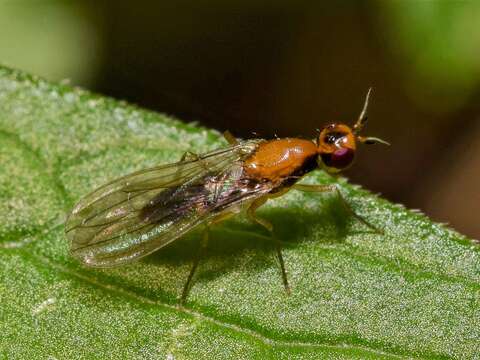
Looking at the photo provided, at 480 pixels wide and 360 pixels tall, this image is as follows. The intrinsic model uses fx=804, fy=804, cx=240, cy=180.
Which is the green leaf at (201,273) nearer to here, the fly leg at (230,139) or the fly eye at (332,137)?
the fly leg at (230,139)

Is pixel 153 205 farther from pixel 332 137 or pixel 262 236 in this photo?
pixel 332 137

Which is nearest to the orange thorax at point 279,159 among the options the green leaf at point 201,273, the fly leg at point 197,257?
the green leaf at point 201,273

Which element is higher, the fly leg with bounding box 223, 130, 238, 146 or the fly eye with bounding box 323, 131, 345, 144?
the fly eye with bounding box 323, 131, 345, 144

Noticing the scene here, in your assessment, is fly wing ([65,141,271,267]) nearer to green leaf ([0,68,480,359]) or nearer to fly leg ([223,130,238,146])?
fly leg ([223,130,238,146])

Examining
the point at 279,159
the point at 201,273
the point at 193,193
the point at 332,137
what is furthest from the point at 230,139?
the point at 201,273

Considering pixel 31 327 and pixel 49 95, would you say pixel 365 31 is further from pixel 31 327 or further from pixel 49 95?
pixel 31 327

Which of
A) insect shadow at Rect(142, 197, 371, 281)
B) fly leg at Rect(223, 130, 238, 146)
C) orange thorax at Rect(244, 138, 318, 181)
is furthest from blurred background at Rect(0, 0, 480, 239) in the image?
insect shadow at Rect(142, 197, 371, 281)
